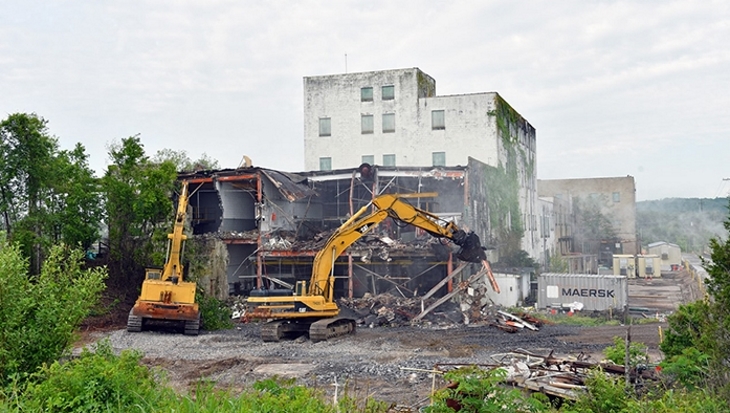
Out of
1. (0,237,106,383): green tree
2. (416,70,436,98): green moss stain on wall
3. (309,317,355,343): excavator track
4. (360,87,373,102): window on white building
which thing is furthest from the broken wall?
(0,237,106,383): green tree

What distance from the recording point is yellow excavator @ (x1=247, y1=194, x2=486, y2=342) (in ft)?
65.5

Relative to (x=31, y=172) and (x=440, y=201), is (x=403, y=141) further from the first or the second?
(x=31, y=172)

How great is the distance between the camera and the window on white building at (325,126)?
136 feet

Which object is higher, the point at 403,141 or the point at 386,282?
the point at 403,141

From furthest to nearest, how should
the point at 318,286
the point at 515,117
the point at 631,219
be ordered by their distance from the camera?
the point at 631,219 → the point at 515,117 → the point at 318,286

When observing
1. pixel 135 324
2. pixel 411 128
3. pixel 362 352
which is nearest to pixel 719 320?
pixel 362 352

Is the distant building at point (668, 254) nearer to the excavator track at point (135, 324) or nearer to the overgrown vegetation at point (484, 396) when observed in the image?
the excavator track at point (135, 324)

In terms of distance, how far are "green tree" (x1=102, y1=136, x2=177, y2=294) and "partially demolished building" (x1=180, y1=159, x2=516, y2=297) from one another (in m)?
1.99

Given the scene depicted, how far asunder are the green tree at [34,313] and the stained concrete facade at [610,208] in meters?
56.0

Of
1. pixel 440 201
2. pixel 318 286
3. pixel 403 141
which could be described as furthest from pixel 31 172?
pixel 403 141

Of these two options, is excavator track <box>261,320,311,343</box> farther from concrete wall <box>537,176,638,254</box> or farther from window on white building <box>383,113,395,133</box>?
concrete wall <box>537,176,638,254</box>

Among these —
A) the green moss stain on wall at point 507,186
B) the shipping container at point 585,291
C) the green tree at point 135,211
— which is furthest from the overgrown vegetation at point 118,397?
the green moss stain on wall at point 507,186

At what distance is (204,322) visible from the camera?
23016 millimetres

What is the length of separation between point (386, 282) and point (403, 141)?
13.7m
